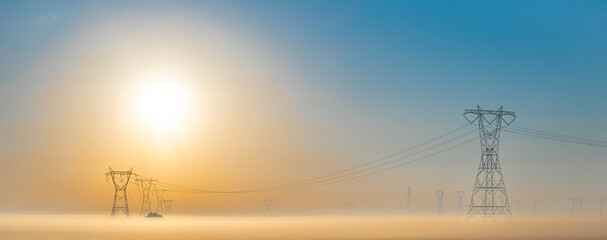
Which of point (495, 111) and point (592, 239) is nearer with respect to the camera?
point (592, 239)

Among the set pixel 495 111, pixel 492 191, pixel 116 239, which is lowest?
pixel 116 239

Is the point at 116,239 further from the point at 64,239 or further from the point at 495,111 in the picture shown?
the point at 495,111

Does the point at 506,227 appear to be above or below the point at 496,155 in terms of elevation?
below

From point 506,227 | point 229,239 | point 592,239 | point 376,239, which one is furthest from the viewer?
point 506,227

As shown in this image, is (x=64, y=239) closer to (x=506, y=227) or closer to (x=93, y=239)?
(x=93, y=239)

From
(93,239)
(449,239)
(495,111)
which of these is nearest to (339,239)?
(449,239)

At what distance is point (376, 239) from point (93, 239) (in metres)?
54.0

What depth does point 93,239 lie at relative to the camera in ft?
461

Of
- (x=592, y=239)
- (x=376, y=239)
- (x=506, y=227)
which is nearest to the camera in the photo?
(x=592, y=239)

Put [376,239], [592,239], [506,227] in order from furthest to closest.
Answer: [506,227]
[376,239]
[592,239]

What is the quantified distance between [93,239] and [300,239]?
41.1 metres

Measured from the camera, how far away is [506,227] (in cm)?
14650

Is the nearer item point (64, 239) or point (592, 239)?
point (592, 239)

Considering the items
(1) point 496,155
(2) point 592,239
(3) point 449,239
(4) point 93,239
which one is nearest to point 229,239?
(4) point 93,239
